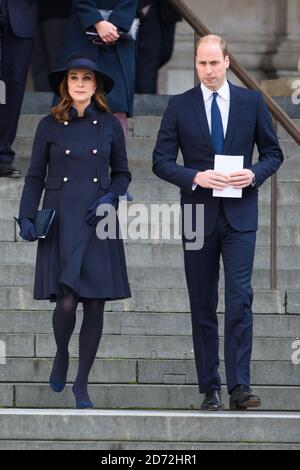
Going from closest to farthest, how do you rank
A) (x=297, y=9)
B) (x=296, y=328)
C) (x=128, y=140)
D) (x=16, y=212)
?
(x=296, y=328) → (x=16, y=212) → (x=128, y=140) → (x=297, y=9)

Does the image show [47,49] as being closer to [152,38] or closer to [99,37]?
[152,38]

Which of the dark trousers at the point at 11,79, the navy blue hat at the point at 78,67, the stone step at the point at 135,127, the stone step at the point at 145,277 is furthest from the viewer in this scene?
the stone step at the point at 135,127

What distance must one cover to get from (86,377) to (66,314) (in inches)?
12.9

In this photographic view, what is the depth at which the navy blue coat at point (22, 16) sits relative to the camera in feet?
41.2

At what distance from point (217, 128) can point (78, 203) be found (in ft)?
2.59

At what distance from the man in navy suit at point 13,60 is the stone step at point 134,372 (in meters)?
2.27

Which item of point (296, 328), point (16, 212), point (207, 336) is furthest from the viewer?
point (16, 212)

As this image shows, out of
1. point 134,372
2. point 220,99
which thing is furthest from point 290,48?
point 220,99

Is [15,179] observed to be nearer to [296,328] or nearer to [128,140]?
[128,140]

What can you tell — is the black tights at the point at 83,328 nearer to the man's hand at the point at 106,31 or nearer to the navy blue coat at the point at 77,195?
the navy blue coat at the point at 77,195

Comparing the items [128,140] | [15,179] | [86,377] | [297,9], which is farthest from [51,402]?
[297,9]

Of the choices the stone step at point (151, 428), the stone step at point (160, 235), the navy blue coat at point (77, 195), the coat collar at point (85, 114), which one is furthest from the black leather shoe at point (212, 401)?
the stone step at point (160, 235)

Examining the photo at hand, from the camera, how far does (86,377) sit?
32.0 feet

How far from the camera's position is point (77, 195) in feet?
32.3
